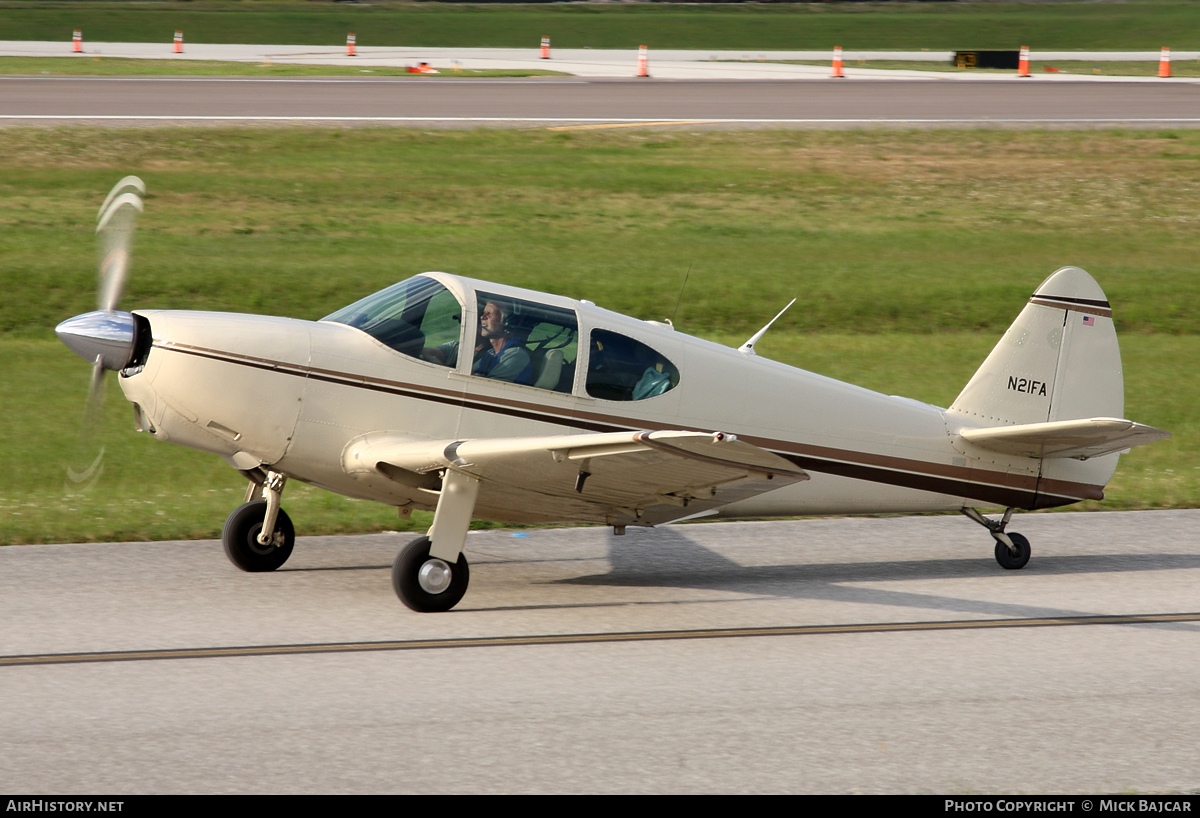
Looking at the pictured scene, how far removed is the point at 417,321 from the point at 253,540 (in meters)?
1.93

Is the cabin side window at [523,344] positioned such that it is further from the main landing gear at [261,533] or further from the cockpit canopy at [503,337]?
the main landing gear at [261,533]

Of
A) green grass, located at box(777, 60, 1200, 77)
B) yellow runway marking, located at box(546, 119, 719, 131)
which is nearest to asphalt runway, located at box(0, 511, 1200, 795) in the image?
yellow runway marking, located at box(546, 119, 719, 131)

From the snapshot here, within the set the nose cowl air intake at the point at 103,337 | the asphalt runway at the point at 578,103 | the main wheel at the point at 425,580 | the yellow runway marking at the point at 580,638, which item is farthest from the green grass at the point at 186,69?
the yellow runway marking at the point at 580,638

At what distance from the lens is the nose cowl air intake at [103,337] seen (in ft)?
25.5

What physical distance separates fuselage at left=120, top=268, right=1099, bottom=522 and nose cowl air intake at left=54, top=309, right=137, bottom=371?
0.50 ft

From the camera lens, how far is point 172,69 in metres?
35.9

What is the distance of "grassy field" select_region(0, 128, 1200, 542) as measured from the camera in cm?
1266

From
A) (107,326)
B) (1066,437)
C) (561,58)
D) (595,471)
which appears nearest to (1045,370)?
(1066,437)

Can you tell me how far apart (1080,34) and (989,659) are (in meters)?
65.2

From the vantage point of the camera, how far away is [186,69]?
36.0m

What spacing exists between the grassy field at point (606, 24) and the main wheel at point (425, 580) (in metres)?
45.4

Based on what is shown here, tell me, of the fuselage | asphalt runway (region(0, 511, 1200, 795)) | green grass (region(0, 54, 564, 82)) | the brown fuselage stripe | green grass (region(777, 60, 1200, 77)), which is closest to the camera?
asphalt runway (region(0, 511, 1200, 795))

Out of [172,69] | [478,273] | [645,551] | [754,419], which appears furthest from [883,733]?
→ [172,69]

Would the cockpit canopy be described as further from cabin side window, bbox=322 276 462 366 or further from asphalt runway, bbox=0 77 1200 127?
asphalt runway, bbox=0 77 1200 127
